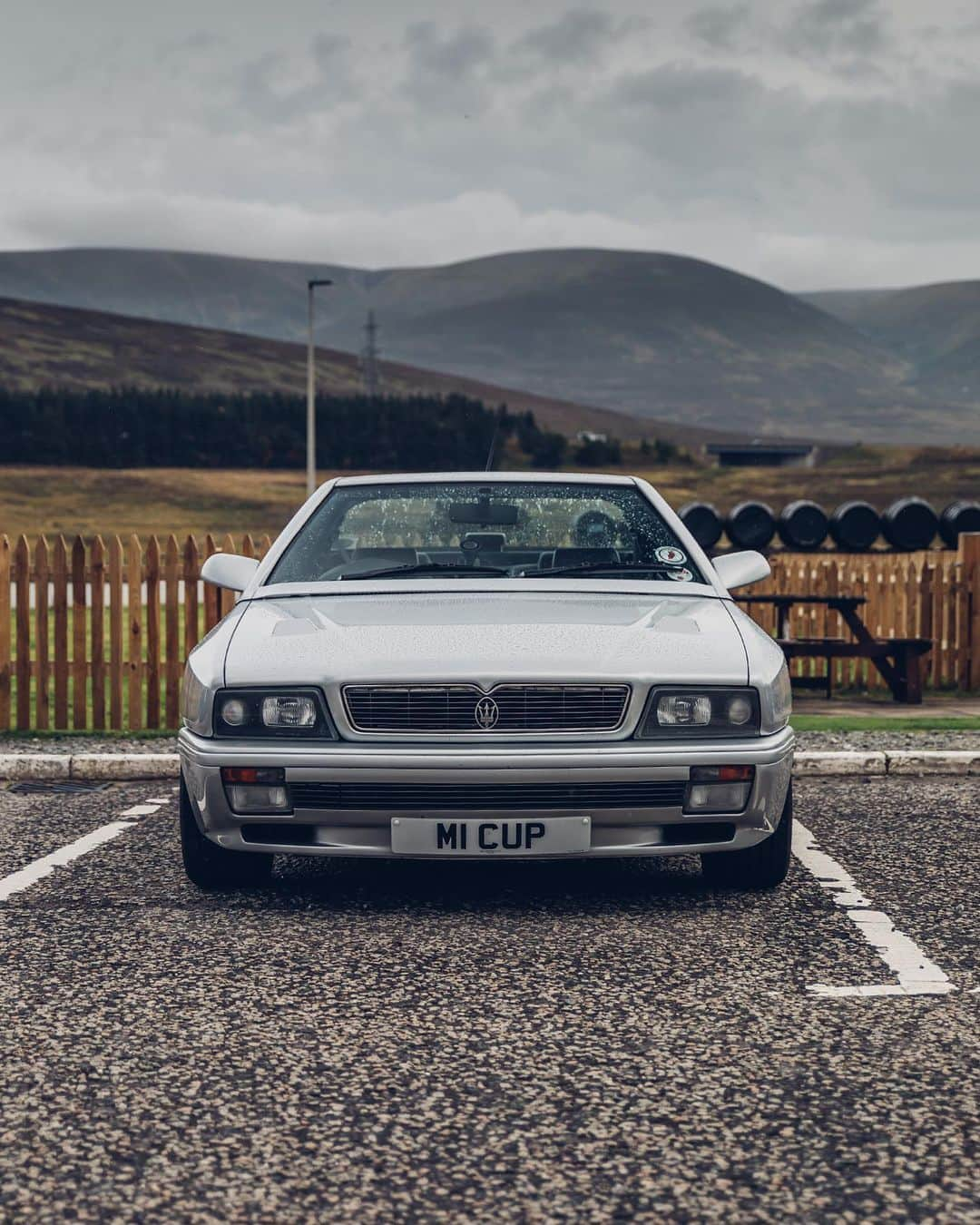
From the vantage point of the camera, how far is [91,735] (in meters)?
Result: 10.4

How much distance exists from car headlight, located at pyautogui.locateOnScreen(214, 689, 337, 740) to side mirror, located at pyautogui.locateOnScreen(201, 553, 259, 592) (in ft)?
4.07

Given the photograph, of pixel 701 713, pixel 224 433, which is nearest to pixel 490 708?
pixel 701 713

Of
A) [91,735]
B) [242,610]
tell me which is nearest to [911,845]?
[242,610]

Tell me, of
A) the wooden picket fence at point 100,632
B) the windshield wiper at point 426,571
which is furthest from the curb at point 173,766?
the windshield wiper at point 426,571

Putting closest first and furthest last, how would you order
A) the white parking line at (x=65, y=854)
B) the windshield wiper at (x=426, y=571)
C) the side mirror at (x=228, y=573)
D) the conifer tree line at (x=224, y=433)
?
the white parking line at (x=65, y=854) < the windshield wiper at (x=426, y=571) < the side mirror at (x=228, y=573) < the conifer tree line at (x=224, y=433)

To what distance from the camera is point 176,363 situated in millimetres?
158000

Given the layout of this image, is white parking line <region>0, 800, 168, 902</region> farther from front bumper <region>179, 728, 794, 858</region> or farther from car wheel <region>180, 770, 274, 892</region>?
front bumper <region>179, 728, 794, 858</region>

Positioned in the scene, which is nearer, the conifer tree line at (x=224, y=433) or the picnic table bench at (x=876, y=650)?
the picnic table bench at (x=876, y=650)

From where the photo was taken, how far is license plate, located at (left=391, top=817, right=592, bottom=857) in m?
5.10

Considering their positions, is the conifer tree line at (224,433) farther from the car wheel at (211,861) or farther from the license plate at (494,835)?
the license plate at (494,835)

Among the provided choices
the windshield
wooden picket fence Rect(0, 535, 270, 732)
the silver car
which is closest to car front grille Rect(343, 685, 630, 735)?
the silver car

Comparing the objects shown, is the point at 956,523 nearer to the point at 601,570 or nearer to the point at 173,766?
the point at 173,766

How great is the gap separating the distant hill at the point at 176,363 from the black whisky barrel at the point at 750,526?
378 ft

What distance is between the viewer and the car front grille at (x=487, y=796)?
5.09 m
